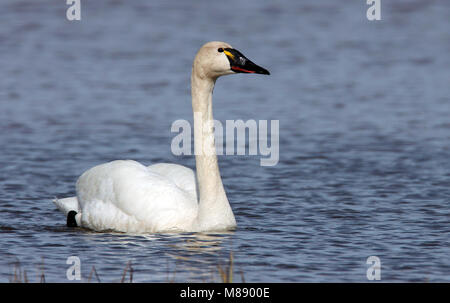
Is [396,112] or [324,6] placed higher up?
[324,6]

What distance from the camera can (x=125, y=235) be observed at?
11297 millimetres

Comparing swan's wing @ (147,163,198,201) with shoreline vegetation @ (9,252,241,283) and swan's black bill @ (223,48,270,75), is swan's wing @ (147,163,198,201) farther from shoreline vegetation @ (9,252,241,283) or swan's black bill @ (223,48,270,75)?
shoreline vegetation @ (9,252,241,283)

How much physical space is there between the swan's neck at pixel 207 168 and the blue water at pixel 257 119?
21 cm

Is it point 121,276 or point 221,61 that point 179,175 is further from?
point 121,276

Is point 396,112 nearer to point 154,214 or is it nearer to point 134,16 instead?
point 154,214

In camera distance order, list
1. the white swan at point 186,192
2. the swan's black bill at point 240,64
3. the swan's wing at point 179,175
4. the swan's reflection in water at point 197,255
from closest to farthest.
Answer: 1. the swan's reflection in water at point 197,255
2. the swan's black bill at point 240,64
3. the white swan at point 186,192
4. the swan's wing at point 179,175

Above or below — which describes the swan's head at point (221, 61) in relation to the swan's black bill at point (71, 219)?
above

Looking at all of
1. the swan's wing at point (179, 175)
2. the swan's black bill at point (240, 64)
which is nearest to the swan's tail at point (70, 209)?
the swan's wing at point (179, 175)

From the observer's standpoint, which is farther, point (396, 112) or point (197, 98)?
point (396, 112)

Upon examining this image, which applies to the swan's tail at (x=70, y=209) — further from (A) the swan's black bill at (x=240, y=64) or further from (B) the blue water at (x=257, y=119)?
(A) the swan's black bill at (x=240, y=64)

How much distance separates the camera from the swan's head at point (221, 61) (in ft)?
36.4

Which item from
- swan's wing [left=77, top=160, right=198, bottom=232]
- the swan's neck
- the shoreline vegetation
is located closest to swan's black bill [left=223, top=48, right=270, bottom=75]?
the swan's neck

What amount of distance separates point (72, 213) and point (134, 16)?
18.5 m

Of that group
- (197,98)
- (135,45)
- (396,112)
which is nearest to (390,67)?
(396,112)
